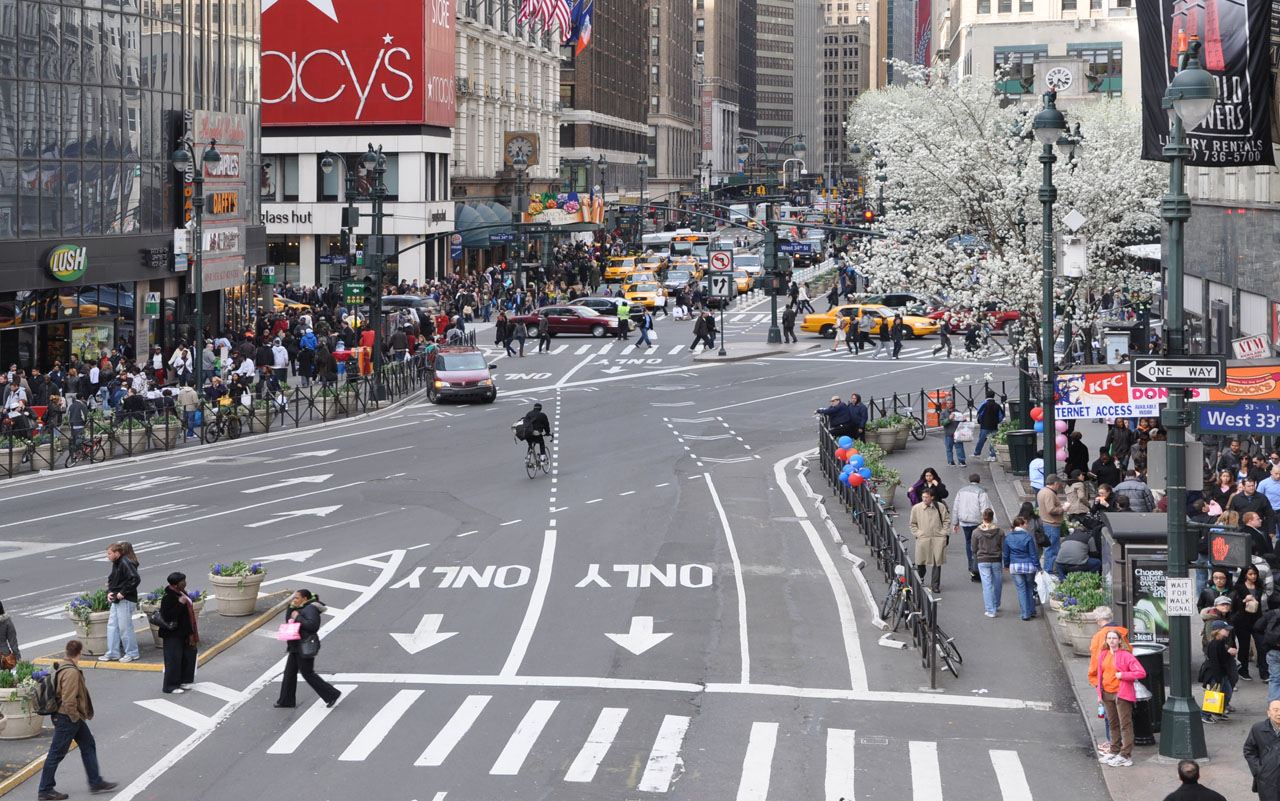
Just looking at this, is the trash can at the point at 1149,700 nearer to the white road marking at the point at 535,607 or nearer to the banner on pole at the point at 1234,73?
the white road marking at the point at 535,607

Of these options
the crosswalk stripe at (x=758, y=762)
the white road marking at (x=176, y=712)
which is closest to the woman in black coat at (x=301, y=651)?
the white road marking at (x=176, y=712)

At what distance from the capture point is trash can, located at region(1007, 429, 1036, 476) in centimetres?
3350

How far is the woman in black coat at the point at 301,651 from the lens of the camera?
17.5m

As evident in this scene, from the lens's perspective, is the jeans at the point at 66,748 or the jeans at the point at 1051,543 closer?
the jeans at the point at 66,748

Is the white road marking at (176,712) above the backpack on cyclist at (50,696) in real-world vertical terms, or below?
below

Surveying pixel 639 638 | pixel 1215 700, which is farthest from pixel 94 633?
pixel 1215 700

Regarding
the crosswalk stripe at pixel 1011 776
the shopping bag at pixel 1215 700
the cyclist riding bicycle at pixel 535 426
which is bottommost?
the crosswalk stripe at pixel 1011 776

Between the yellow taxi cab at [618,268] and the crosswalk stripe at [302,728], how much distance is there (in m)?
76.7

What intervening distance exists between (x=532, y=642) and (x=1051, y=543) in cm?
801

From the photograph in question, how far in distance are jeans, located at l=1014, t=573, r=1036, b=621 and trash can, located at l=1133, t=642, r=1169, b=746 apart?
5065 millimetres

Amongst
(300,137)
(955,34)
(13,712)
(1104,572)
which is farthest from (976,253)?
(955,34)

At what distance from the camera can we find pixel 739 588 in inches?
950

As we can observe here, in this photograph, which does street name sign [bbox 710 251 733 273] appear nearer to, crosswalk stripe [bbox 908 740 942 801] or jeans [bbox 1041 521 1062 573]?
jeans [bbox 1041 521 1062 573]

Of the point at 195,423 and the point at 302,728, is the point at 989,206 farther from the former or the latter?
the point at 302,728
